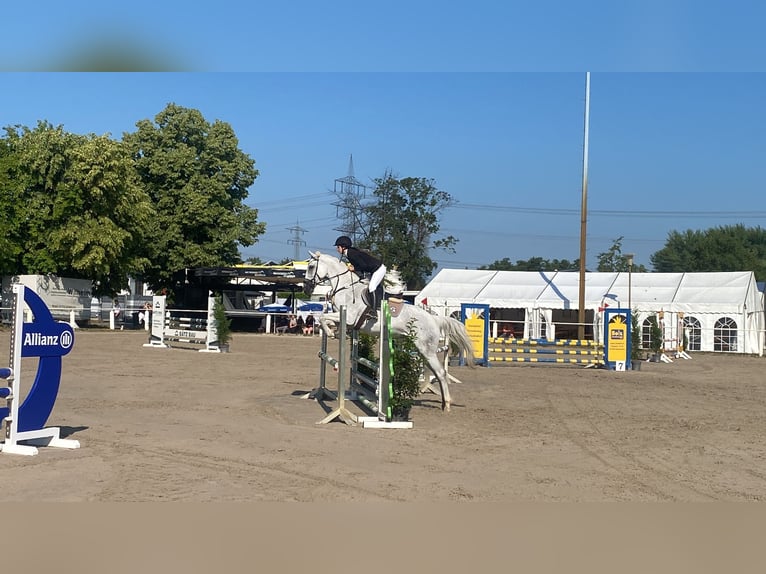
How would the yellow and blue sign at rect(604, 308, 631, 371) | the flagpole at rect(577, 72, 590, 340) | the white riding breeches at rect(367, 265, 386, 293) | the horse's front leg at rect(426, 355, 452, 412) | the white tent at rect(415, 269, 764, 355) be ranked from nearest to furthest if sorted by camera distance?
1. the white riding breeches at rect(367, 265, 386, 293)
2. the horse's front leg at rect(426, 355, 452, 412)
3. the yellow and blue sign at rect(604, 308, 631, 371)
4. the flagpole at rect(577, 72, 590, 340)
5. the white tent at rect(415, 269, 764, 355)

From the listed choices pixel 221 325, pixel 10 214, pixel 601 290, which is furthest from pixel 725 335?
pixel 10 214

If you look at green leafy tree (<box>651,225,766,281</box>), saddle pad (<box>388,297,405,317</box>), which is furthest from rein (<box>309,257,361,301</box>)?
green leafy tree (<box>651,225,766,281</box>)

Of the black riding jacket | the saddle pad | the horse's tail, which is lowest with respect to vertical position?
the horse's tail

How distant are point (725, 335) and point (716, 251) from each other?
4048 centimetres

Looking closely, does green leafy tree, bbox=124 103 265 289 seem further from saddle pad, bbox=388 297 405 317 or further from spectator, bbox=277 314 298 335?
saddle pad, bbox=388 297 405 317

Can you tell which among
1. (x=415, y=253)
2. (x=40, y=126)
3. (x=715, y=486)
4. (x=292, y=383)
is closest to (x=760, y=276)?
(x=415, y=253)

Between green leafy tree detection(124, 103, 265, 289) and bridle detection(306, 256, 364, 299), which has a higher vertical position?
green leafy tree detection(124, 103, 265, 289)

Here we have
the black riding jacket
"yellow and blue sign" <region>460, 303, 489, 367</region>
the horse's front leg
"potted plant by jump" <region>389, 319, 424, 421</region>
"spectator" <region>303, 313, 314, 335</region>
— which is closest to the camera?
"potted plant by jump" <region>389, 319, 424, 421</region>

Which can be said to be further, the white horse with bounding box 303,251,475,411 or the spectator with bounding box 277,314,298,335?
the spectator with bounding box 277,314,298,335

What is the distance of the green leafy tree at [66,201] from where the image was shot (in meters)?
32.3

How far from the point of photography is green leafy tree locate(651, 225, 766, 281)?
6662 centimetres

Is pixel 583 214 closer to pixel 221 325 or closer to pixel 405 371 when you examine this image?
pixel 221 325

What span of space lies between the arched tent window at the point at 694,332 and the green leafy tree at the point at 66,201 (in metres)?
23.7

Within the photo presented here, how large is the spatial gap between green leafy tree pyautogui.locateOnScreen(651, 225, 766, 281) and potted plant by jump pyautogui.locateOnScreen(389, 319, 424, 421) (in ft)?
201
